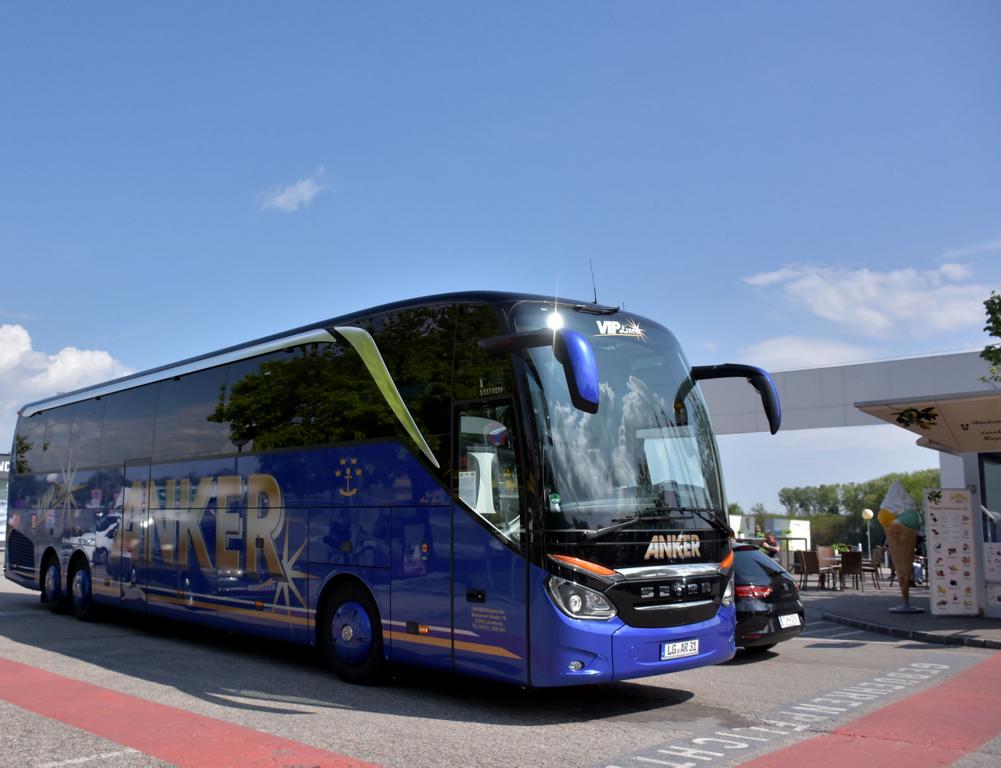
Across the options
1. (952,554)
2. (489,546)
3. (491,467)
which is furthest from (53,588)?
(952,554)

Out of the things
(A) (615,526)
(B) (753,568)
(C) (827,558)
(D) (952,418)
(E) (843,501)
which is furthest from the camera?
(E) (843,501)

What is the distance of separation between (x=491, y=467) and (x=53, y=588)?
1198 centimetres

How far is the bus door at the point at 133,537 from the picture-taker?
1366 centimetres

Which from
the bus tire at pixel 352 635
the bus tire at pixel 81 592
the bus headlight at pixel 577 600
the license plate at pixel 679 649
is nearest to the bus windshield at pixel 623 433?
the bus headlight at pixel 577 600

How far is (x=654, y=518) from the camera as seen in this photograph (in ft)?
26.3

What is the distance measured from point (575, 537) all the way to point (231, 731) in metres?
3.02

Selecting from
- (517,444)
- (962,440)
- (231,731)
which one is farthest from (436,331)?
(962,440)

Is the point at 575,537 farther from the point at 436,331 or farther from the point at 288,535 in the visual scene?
the point at 288,535

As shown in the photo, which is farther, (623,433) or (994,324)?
(994,324)

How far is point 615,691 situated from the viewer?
931 centimetres

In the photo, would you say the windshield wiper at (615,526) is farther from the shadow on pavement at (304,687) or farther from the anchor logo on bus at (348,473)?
the anchor logo on bus at (348,473)

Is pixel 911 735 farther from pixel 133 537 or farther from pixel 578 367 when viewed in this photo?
pixel 133 537

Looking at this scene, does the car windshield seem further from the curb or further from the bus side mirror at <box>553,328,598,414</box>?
the bus side mirror at <box>553,328,598,414</box>

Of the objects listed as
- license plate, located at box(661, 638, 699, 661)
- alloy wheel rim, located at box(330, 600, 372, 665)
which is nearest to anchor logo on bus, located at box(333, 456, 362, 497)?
alloy wheel rim, located at box(330, 600, 372, 665)
